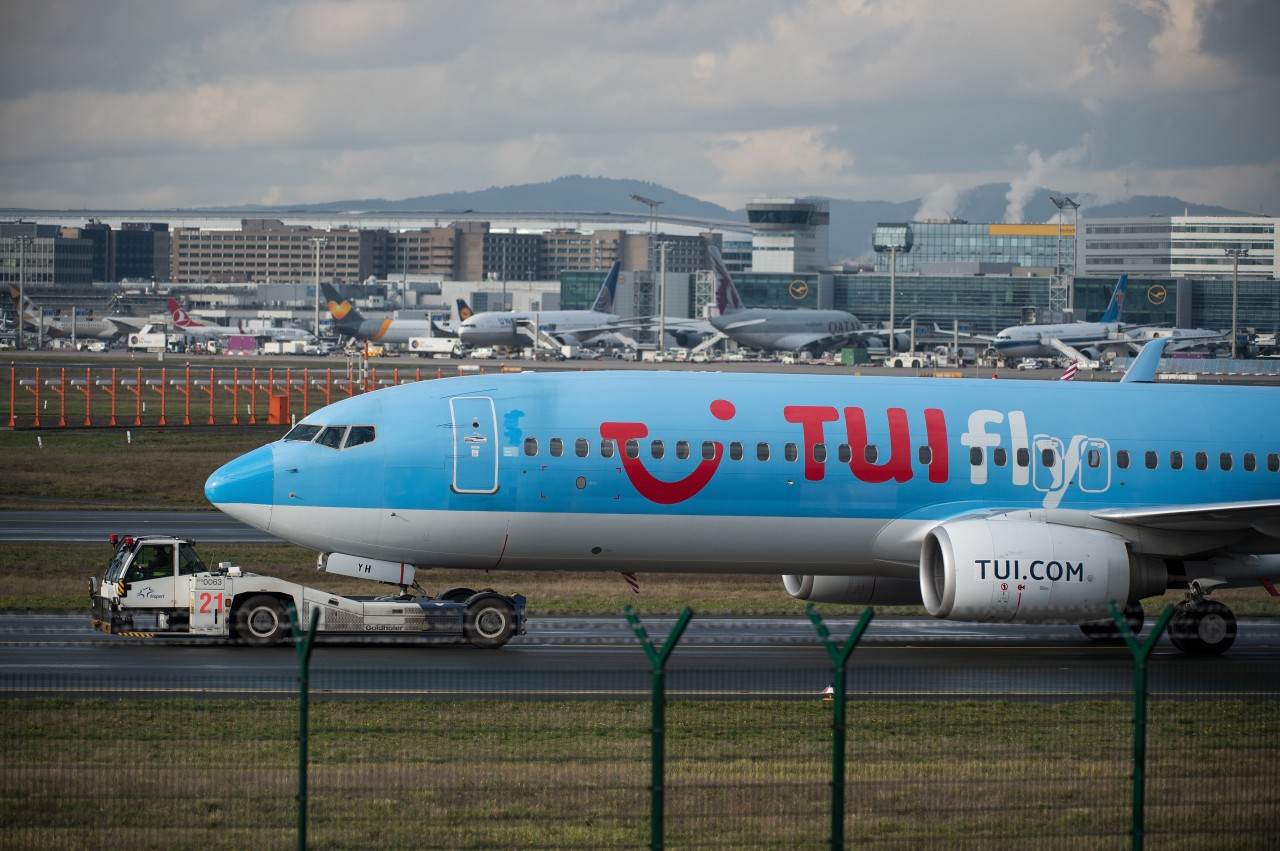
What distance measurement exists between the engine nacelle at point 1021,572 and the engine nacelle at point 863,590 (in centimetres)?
271

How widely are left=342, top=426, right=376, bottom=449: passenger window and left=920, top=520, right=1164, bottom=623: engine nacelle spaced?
9.47 m

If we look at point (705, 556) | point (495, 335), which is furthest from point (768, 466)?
point (495, 335)

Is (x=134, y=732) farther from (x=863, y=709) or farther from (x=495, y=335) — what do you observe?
(x=495, y=335)

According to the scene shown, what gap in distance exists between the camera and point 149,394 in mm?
94312

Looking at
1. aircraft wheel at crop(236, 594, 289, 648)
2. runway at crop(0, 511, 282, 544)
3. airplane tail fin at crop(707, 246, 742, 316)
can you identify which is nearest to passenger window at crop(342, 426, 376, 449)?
aircraft wheel at crop(236, 594, 289, 648)

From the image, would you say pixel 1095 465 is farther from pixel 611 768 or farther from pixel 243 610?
pixel 243 610

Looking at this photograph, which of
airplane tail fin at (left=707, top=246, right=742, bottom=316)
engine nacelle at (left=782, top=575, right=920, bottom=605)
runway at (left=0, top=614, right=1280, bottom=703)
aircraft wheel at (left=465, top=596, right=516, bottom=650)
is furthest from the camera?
airplane tail fin at (left=707, top=246, right=742, bottom=316)

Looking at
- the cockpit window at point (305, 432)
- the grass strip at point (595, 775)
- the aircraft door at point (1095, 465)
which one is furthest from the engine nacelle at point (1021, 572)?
the cockpit window at point (305, 432)

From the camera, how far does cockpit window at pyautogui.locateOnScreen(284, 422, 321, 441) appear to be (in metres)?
26.2

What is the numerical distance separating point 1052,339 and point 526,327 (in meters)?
60.1

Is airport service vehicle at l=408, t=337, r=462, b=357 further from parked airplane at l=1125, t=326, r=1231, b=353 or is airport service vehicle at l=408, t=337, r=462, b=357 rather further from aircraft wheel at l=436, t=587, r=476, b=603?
aircraft wheel at l=436, t=587, r=476, b=603

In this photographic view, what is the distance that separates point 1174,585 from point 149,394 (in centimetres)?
7756

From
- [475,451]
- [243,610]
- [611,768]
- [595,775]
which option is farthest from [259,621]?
[595,775]

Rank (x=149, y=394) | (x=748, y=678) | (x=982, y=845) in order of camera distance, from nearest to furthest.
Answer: (x=982, y=845), (x=748, y=678), (x=149, y=394)
